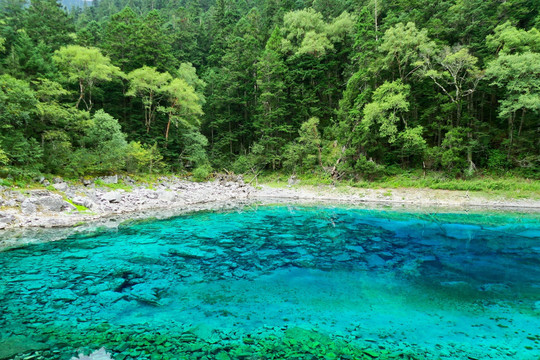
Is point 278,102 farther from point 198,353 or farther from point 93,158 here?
point 198,353

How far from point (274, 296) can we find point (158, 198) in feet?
45.1

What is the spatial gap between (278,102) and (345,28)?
1115 centimetres

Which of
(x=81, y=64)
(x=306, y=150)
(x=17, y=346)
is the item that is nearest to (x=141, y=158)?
(x=81, y=64)

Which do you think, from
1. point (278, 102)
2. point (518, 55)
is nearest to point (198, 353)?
point (518, 55)

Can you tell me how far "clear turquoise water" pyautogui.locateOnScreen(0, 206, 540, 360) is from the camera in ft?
12.1

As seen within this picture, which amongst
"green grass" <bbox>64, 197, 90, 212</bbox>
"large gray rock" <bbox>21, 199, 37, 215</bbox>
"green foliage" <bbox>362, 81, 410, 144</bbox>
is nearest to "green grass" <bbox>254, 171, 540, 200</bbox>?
"green foliage" <bbox>362, 81, 410, 144</bbox>

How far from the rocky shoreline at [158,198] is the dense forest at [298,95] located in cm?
217

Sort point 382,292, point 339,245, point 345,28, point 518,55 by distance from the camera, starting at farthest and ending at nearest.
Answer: point 345,28 < point 518,55 < point 339,245 < point 382,292

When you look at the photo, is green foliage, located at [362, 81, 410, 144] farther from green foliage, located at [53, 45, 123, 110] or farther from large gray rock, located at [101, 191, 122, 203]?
green foliage, located at [53, 45, 123, 110]

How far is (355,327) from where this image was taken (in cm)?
420

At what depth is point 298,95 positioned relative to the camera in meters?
29.6

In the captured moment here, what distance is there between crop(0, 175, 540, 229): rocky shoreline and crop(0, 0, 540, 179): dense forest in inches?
85.5

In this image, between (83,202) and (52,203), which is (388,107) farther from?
(52,203)

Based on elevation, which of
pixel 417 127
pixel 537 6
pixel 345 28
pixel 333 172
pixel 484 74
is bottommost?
pixel 333 172
